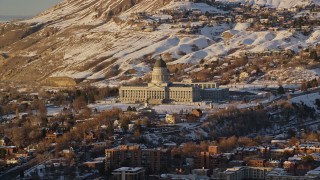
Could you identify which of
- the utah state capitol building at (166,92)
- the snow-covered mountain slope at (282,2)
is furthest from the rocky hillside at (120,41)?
the utah state capitol building at (166,92)

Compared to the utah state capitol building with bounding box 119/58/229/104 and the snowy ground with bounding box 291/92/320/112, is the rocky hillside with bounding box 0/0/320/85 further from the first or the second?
the snowy ground with bounding box 291/92/320/112

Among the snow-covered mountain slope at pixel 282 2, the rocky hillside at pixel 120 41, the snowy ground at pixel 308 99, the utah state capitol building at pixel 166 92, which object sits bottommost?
the snowy ground at pixel 308 99

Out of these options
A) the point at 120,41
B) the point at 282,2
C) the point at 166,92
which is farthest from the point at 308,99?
the point at 282,2

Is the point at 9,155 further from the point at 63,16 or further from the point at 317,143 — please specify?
the point at 63,16

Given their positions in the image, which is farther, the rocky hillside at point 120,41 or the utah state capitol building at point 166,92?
the rocky hillside at point 120,41

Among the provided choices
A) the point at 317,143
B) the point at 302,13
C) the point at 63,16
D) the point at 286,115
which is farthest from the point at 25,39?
the point at 317,143

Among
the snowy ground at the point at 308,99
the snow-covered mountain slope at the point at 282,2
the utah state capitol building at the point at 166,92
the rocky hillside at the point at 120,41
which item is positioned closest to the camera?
the snowy ground at the point at 308,99

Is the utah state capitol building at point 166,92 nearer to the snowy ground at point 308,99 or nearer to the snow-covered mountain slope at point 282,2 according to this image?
the snowy ground at point 308,99

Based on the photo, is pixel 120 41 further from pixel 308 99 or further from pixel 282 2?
pixel 308 99
